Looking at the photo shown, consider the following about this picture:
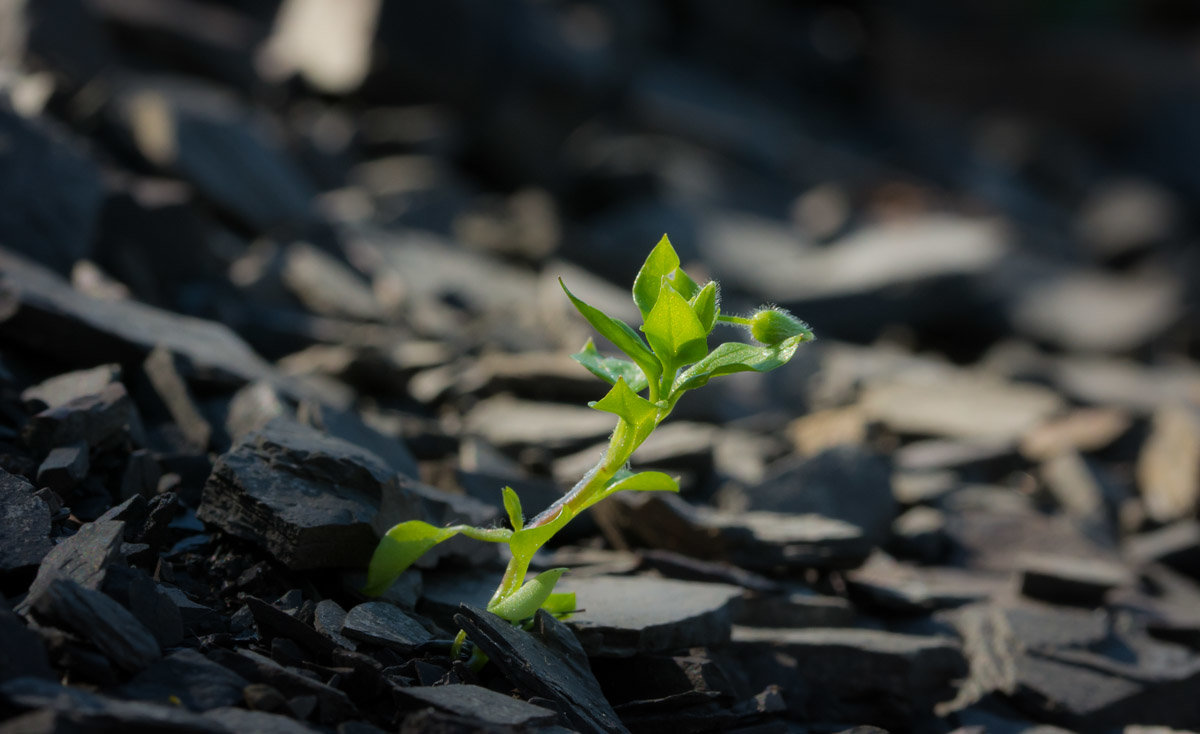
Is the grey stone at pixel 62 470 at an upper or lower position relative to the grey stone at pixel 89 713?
upper

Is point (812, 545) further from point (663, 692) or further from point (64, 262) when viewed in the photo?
point (64, 262)

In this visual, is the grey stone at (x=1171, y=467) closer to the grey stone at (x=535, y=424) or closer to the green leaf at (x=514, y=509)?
the grey stone at (x=535, y=424)

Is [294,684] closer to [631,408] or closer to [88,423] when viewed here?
[631,408]

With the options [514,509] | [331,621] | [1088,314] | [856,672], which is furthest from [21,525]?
[1088,314]

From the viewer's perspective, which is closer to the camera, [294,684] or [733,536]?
[294,684]

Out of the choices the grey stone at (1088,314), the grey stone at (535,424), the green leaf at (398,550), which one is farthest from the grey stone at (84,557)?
the grey stone at (1088,314)

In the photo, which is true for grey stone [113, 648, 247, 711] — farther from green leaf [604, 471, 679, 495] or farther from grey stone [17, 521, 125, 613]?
green leaf [604, 471, 679, 495]

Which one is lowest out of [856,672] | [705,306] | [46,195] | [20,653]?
[20,653]
